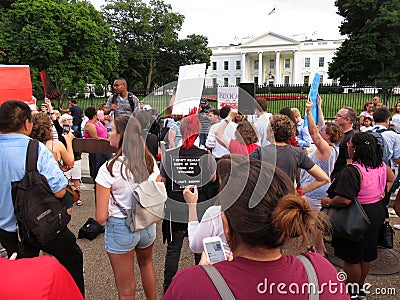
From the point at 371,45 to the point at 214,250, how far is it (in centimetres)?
3581

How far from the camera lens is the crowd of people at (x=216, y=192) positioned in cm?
121

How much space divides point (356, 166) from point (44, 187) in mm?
2467

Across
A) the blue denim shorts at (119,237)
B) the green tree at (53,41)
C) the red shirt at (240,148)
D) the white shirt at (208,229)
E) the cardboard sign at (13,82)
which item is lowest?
the blue denim shorts at (119,237)

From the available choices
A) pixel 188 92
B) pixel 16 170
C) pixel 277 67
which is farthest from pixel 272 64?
pixel 188 92

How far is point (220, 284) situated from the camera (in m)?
1.09

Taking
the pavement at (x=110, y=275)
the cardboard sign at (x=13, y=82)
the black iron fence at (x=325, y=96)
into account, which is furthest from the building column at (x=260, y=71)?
the pavement at (x=110, y=275)

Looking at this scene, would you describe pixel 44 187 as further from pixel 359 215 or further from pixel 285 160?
pixel 359 215

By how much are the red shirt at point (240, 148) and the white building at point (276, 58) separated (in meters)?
70.6

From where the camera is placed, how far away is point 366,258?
3.07 metres

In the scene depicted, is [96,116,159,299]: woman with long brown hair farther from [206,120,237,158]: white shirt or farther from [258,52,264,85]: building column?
[258,52,264,85]: building column

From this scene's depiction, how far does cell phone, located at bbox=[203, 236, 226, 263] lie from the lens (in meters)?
1.45

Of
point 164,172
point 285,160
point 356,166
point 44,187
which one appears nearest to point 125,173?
point 164,172

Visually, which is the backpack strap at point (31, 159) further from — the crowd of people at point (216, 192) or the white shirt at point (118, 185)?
the white shirt at point (118, 185)

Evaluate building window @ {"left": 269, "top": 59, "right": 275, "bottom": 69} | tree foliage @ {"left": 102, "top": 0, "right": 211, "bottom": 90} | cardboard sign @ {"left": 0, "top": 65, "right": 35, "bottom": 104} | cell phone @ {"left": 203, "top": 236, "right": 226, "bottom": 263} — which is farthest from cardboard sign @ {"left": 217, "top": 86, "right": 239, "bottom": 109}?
building window @ {"left": 269, "top": 59, "right": 275, "bottom": 69}
